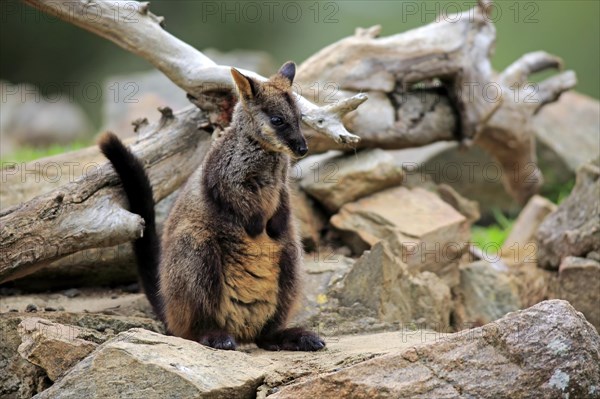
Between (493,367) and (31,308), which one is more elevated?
(493,367)

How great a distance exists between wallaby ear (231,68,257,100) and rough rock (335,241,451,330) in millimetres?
1870

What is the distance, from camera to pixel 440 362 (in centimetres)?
482

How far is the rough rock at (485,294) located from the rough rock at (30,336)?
344 cm

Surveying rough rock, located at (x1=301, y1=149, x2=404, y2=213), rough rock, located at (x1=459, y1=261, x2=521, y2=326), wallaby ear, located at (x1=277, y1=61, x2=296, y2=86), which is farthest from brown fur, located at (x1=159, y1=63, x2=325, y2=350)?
rough rock, located at (x1=459, y1=261, x2=521, y2=326)

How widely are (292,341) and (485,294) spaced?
303 cm

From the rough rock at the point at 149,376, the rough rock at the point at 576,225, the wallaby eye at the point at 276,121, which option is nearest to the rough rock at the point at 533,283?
the rough rock at the point at 576,225

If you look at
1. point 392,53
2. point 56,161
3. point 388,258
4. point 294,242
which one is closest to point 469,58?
point 392,53

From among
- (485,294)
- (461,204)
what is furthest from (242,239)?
(461,204)

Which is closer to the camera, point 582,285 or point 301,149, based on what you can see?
point 301,149

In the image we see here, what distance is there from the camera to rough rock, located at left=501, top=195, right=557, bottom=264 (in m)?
9.82

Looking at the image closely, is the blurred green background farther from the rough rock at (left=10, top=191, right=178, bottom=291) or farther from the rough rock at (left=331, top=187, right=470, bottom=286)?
the rough rock at (left=10, top=191, right=178, bottom=291)

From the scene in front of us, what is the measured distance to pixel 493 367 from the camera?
15.7ft

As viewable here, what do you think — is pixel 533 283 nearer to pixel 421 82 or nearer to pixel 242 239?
pixel 421 82

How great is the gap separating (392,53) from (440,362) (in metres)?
5.05
